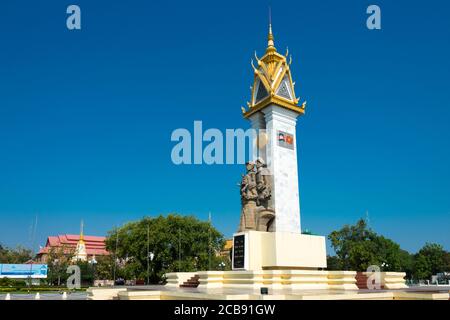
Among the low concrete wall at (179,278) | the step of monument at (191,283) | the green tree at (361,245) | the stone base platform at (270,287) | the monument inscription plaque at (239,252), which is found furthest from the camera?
the green tree at (361,245)

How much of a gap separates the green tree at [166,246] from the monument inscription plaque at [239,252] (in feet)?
68.1

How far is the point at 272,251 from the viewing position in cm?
1947

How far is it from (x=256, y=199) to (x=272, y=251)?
10.5 ft

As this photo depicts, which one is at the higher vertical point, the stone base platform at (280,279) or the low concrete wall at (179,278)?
the stone base platform at (280,279)

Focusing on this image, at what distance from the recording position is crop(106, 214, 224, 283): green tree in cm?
4025

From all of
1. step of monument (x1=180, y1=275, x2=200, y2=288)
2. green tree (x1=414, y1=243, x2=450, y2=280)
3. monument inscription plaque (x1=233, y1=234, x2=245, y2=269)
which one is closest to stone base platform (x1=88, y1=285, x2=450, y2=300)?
A: monument inscription plaque (x1=233, y1=234, x2=245, y2=269)

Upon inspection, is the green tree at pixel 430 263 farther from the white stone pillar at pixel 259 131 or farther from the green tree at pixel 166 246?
the white stone pillar at pixel 259 131

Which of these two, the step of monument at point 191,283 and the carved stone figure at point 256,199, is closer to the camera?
the carved stone figure at point 256,199

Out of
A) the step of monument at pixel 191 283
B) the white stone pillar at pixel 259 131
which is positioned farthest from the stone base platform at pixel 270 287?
the white stone pillar at pixel 259 131

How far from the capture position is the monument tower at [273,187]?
19.7m

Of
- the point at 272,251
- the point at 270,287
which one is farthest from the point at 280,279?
the point at 272,251

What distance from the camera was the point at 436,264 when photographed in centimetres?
5781
